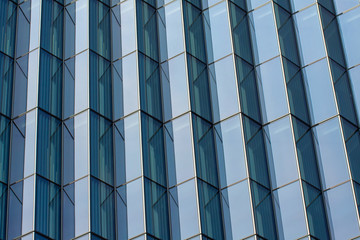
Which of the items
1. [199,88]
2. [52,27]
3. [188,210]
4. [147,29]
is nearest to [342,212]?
[188,210]

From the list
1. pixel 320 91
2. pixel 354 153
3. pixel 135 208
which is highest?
pixel 320 91

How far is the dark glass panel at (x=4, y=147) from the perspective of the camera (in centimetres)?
3794

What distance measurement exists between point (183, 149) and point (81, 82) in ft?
19.7

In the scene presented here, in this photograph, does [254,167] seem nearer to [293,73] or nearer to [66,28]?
[293,73]

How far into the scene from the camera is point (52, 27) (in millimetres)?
43375

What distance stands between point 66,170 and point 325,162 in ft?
38.1

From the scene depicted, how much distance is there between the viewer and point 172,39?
44.3 metres

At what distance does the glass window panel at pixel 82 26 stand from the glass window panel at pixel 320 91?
11.0m

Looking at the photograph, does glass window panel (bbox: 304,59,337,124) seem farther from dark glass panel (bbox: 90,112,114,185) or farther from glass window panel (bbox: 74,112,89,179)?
glass window panel (bbox: 74,112,89,179)

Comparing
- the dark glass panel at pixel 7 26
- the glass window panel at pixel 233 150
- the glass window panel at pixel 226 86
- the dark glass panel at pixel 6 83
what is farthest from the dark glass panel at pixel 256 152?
the dark glass panel at pixel 7 26

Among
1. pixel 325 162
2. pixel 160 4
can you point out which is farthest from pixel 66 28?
pixel 325 162

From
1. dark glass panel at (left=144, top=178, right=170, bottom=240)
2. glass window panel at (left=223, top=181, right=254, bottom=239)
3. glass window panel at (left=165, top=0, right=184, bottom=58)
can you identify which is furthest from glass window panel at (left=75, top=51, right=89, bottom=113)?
glass window panel at (left=223, top=181, right=254, bottom=239)

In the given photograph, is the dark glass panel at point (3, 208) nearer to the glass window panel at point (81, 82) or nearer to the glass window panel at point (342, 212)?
the glass window panel at point (81, 82)

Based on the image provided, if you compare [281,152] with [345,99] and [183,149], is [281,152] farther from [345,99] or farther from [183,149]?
[183,149]
